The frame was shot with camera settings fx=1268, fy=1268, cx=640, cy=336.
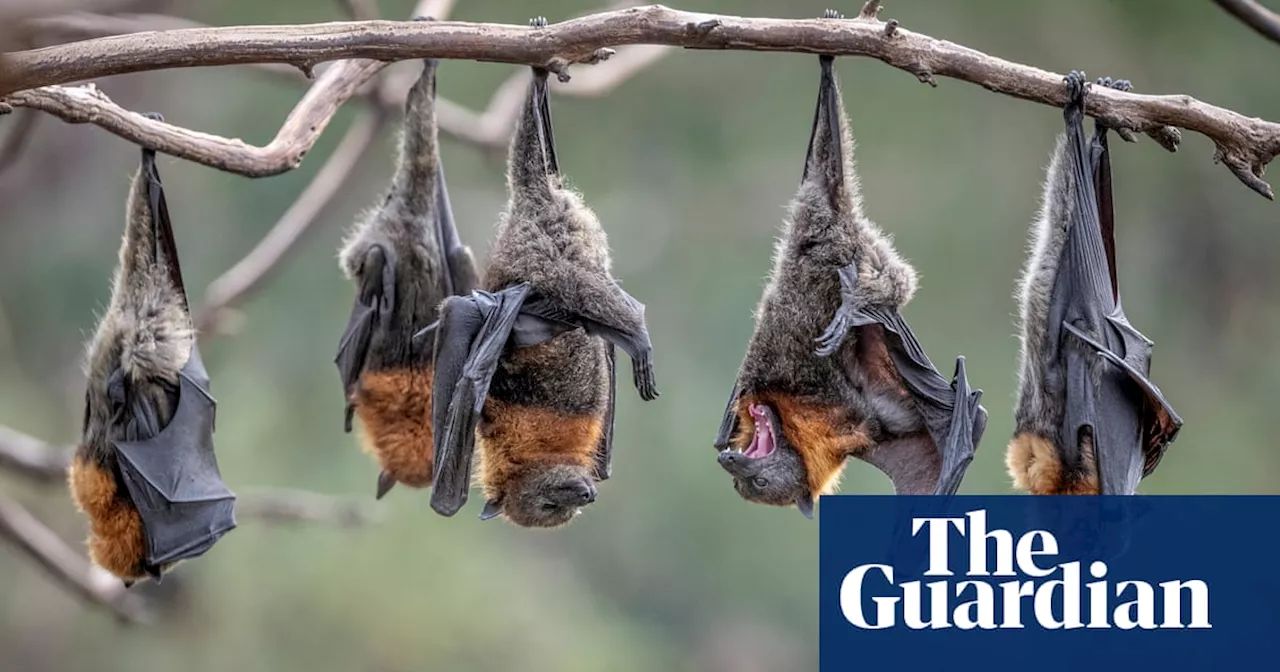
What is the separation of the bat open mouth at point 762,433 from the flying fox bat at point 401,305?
160cm

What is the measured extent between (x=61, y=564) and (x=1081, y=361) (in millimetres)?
5345

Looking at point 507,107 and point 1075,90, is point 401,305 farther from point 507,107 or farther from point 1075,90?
point 1075,90

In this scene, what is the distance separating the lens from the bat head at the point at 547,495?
14.9 feet

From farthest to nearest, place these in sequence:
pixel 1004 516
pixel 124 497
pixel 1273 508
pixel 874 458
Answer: pixel 1273 508 < pixel 124 497 < pixel 1004 516 < pixel 874 458

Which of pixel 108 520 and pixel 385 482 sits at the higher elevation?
pixel 385 482

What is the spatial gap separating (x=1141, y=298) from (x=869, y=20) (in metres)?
13.0

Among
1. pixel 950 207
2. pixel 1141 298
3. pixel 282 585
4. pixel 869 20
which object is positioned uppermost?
pixel 950 207

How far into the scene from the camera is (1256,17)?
487 cm

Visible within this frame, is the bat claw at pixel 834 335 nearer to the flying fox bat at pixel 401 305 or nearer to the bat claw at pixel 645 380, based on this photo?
the bat claw at pixel 645 380

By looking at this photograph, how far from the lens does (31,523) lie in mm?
6969

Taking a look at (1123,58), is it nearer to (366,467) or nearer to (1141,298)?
(1141,298)

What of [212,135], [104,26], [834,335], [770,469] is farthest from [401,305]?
[104,26]

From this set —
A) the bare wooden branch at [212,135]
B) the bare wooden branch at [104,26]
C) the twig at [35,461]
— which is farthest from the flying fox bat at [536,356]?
the twig at [35,461]

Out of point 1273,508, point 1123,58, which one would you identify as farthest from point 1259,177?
point 1123,58
